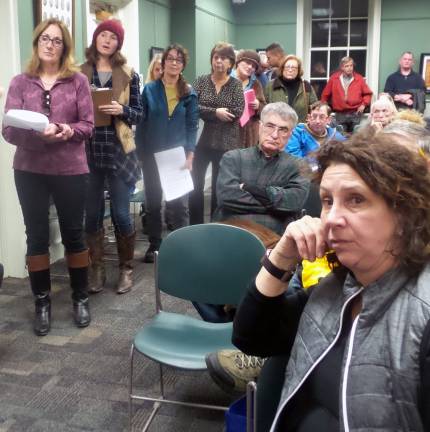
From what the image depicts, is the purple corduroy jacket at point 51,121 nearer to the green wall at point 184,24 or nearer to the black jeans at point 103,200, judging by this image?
the black jeans at point 103,200

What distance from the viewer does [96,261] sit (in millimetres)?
3611

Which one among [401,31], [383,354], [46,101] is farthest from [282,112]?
[401,31]

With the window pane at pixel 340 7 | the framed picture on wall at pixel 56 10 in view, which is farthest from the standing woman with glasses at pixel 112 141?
the window pane at pixel 340 7

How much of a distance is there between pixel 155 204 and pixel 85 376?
73.1 inches

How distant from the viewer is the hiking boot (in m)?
1.83

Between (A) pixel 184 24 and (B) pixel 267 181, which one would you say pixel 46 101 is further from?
(A) pixel 184 24

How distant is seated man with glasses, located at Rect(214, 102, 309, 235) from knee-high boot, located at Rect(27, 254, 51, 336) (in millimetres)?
957

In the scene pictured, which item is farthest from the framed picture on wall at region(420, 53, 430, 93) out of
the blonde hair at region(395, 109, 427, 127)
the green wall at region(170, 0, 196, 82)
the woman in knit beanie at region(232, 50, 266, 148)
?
the blonde hair at region(395, 109, 427, 127)

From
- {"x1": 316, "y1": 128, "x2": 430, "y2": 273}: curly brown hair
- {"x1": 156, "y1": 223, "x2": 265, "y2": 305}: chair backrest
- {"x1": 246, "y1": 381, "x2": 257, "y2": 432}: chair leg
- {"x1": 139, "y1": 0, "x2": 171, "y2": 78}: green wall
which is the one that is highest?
{"x1": 139, "y1": 0, "x2": 171, "y2": 78}: green wall

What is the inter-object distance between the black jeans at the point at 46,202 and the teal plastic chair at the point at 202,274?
0.87 m

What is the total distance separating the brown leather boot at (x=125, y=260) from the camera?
144 inches

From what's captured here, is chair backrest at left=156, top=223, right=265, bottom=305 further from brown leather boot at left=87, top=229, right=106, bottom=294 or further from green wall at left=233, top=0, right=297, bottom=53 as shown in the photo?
green wall at left=233, top=0, right=297, bottom=53

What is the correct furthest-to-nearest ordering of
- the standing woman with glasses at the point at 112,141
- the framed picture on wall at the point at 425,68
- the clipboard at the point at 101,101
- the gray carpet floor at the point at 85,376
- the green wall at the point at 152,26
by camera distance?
the framed picture on wall at the point at 425,68 < the green wall at the point at 152,26 < the standing woman with glasses at the point at 112,141 < the clipboard at the point at 101,101 < the gray carpet floor at the point at 85,376

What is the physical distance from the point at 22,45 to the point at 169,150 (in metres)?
1.17
